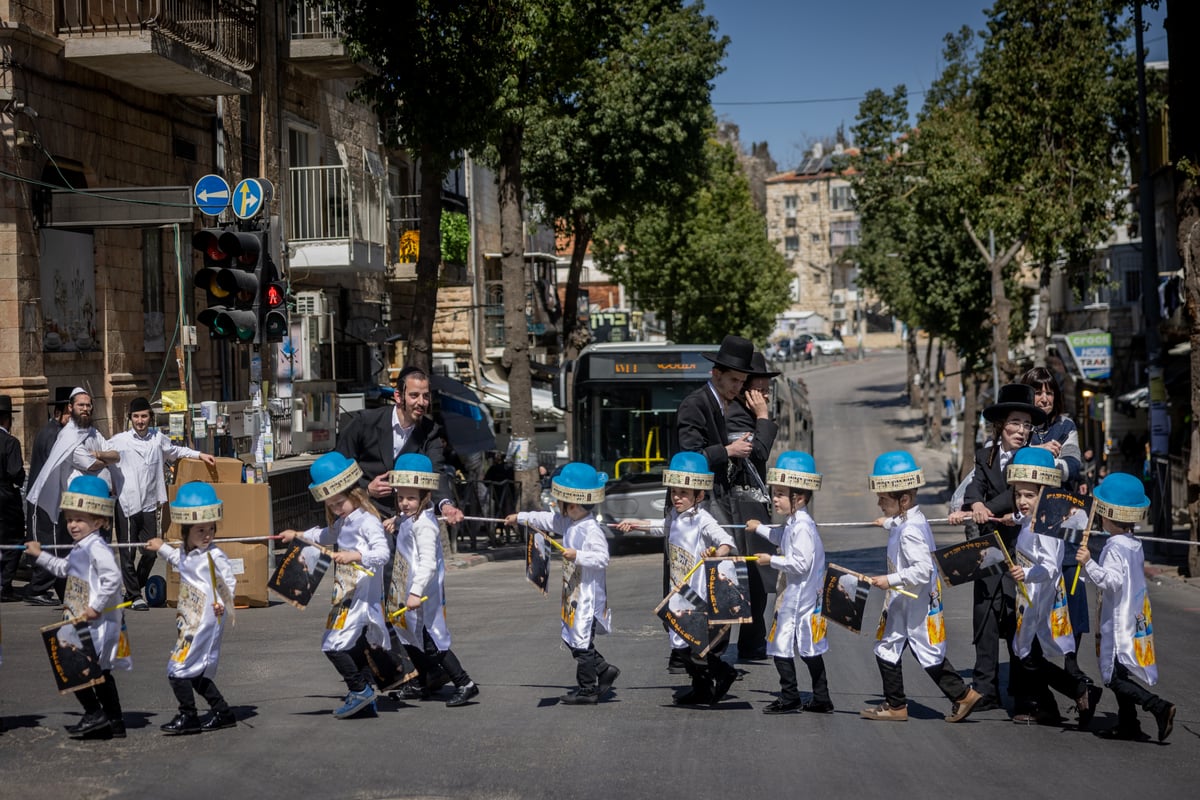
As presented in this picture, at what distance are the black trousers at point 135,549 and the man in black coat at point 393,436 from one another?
13.6 ft

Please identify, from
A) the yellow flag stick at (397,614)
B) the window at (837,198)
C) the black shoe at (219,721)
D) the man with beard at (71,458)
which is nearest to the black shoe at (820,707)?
the yellow flag stick at (397,614)

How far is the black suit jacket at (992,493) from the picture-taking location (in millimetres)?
7910

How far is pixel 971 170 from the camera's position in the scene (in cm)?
2906

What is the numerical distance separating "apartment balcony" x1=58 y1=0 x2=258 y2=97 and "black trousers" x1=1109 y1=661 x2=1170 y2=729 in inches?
532

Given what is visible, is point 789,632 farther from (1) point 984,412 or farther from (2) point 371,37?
(2) point 371,37

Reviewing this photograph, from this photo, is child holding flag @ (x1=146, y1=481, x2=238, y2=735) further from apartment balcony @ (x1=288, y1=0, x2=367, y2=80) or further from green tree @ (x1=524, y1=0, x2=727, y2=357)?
green tree @ (x1=524, y1=0, x2=727, y2=357)

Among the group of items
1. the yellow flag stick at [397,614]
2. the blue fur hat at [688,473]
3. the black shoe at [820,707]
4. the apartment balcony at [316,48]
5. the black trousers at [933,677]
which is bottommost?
the black shoe at [820,707]

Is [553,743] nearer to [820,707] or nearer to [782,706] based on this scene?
[782,706]

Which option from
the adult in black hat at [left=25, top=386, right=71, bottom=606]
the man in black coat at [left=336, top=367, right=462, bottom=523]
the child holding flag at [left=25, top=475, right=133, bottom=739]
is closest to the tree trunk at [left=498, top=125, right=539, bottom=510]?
the adult in black hat at [left=25, top=386, right=71, bottom=606]

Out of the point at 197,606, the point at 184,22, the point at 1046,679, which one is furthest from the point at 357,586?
the point at 184,22

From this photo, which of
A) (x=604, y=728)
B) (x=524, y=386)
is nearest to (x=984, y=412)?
(x=604, y=728)

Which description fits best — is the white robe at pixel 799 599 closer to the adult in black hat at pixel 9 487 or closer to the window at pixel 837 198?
the adult in black hat at pixel 9 487

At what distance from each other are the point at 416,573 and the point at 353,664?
23.4 inches

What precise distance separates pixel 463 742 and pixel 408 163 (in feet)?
85.4
